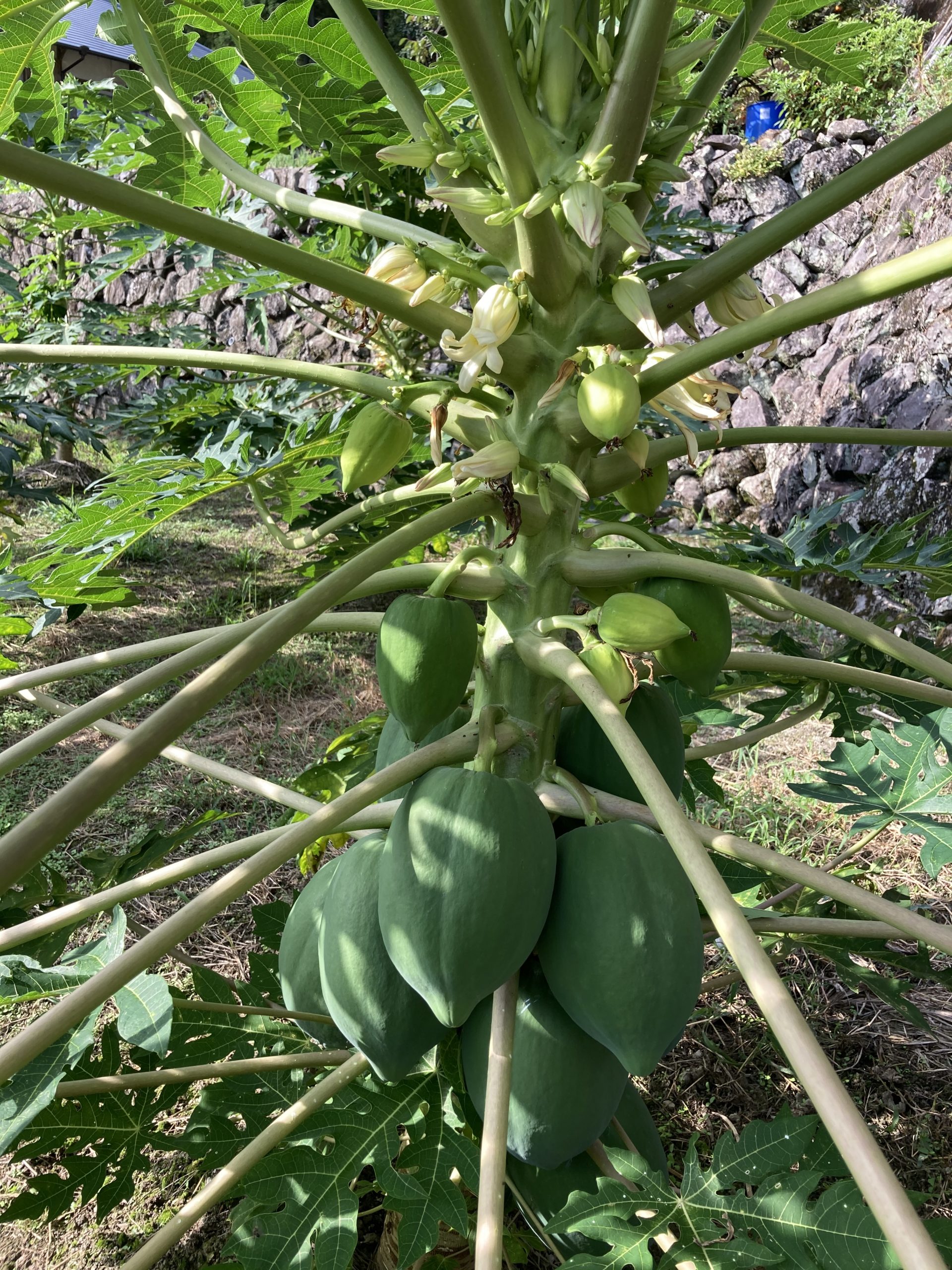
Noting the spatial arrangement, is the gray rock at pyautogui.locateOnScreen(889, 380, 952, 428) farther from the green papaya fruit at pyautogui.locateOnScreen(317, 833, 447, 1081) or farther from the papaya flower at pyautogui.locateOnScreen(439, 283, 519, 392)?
the green papaya fruit at pyautogui.locateOnScreen(317, 833, 447, 1081)

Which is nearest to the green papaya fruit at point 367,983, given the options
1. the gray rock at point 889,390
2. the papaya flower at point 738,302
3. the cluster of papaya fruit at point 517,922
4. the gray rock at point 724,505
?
the cluster of papaya fruit at point 517,922

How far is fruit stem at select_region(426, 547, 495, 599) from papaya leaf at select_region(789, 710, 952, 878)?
500 mm

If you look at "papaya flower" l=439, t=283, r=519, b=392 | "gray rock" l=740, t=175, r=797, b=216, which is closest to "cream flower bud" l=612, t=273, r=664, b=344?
"papaya flower" l=439, t=283, r=519, b=392

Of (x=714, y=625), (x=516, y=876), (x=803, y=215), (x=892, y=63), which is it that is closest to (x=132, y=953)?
(x=516, y=876)

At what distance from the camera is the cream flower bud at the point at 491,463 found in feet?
2.97

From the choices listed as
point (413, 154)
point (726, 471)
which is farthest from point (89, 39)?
point (413, 154)

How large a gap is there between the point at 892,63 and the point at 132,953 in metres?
8.04

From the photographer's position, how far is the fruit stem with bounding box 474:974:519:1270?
73cm

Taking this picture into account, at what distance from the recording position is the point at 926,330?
207 inches

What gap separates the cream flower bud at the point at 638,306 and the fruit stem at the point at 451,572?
0.92 feet

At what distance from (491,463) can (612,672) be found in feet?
0.81

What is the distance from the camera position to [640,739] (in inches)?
38.1

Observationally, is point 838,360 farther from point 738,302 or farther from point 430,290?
point 430,290

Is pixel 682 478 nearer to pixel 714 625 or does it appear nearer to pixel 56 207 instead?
pixel 56 207
